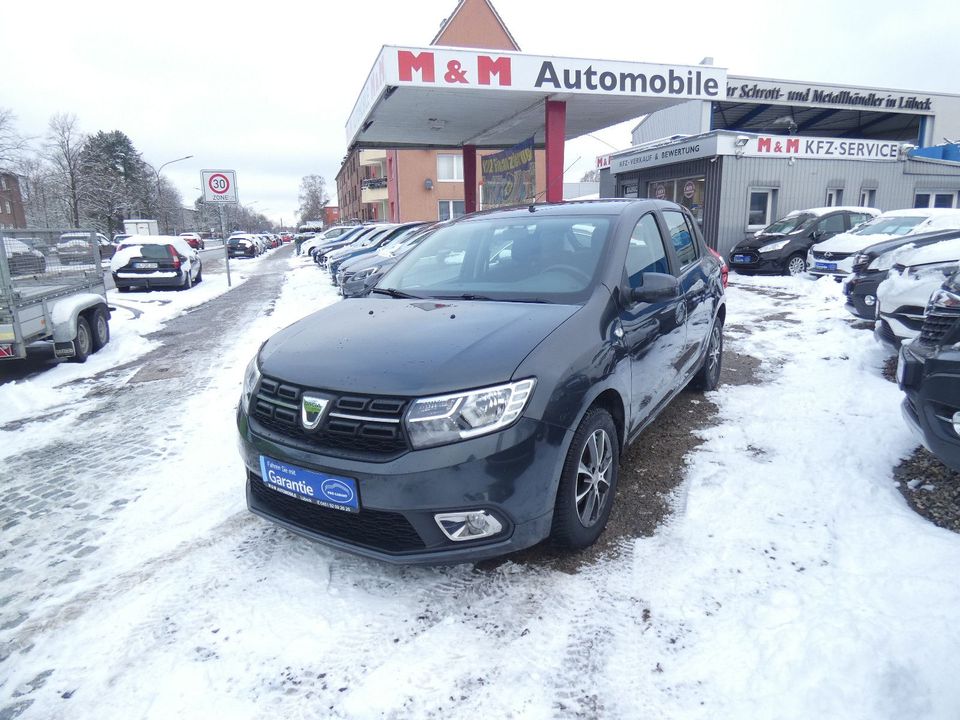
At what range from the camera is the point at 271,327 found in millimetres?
9797

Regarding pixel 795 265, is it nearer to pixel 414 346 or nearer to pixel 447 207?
pixel 414 346

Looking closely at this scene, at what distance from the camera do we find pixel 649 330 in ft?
11.5

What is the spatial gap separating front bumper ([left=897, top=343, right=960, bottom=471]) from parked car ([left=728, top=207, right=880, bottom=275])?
41.5 ft

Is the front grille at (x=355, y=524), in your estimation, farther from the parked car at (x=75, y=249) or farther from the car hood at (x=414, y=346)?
the parked car at (x=75, y=249)

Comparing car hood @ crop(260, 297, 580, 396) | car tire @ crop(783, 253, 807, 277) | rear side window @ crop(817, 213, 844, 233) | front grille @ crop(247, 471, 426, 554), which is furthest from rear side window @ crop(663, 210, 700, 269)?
rear side window @ crop(817, 213, 844, 233)

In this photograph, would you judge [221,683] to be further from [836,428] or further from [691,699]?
[836,428]

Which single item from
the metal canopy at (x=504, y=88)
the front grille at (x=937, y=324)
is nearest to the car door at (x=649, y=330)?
the front grille at (x=937, y=324)

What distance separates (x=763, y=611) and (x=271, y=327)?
8767 millimetres

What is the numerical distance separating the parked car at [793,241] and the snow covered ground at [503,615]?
40.1 feet

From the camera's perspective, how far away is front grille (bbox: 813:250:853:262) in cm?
1258

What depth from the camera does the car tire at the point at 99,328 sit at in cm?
812

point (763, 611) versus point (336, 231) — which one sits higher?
point (336, 231)

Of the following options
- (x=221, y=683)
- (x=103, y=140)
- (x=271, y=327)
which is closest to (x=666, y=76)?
(x=271, y=327)

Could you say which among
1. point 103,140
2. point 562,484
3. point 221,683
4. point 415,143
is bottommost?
point 221,683
